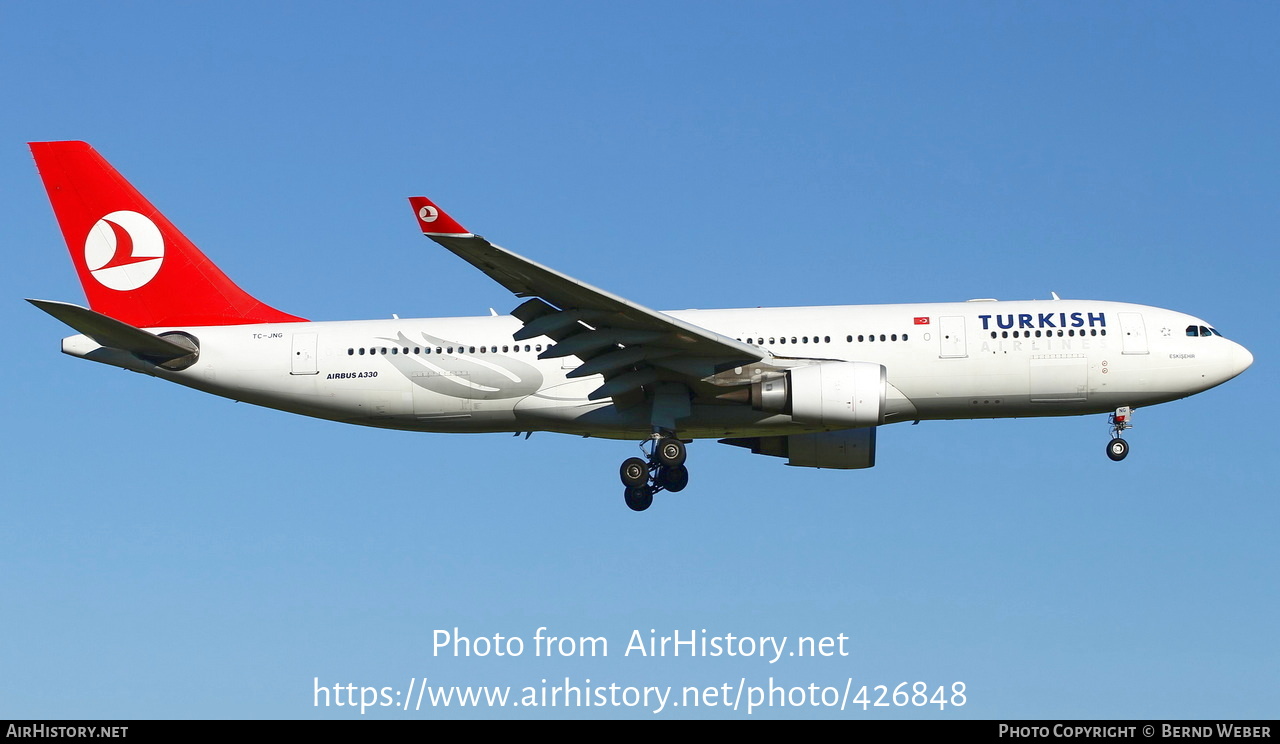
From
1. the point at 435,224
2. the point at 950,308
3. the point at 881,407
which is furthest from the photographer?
the point at 950,308

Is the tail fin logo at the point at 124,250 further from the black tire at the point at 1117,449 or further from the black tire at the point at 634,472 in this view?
the black tire at the point at 1117,449

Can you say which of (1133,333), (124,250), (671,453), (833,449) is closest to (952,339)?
(1133,333)

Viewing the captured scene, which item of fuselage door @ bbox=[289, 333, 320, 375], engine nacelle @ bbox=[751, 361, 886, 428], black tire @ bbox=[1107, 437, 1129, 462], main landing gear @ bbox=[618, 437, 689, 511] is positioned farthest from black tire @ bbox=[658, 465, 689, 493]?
black tire @ bbox=[1107, 437, 1129, 462]

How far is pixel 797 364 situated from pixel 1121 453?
786 centimetres

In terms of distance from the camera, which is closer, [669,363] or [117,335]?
[669,363]

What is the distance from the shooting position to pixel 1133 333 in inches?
1261

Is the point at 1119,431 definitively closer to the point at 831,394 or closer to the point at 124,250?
the point at 831,394

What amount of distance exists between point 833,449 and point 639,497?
4.89 meters

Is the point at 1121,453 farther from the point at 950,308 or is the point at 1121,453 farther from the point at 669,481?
the point at 669,481

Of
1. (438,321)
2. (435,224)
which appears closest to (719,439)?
(438,321)

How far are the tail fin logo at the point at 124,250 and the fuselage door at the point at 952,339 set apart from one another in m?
18.8

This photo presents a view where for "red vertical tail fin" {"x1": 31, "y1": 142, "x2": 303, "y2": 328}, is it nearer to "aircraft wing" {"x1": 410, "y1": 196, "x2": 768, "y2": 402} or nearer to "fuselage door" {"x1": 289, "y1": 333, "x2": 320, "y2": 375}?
"fuselage door" {"x1": 289, "y1": 333, "x2": 320, "y2": 375}

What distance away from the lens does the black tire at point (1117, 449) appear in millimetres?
32500

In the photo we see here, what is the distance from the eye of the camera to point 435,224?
2544 centimetres
